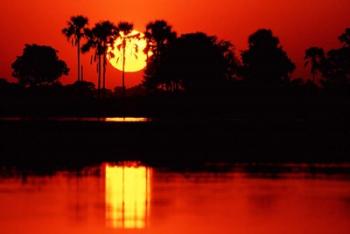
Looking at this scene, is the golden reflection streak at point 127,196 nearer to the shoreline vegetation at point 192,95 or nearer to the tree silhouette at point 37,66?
the shoreline vegetation at point 192,95

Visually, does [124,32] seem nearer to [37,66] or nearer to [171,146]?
[37,66]

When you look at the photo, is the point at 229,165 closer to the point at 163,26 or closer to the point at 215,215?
the point at 215,215

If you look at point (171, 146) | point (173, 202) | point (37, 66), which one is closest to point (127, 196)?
point (173, 202)

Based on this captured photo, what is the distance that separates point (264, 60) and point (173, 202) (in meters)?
114

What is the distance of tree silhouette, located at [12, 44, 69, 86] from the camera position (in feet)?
525

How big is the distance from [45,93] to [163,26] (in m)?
24.5

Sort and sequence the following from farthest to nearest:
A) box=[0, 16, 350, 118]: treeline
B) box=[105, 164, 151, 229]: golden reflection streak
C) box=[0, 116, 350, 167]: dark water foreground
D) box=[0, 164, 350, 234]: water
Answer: box=[0, 16, 350, 118]: treeline < box=[0, 116, 350, 167]: dark water foreground < box=[105, 164, 151, 229]: golden reflection streak < box=[0, 164, 350, 234]: water

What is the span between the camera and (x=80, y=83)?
15812 centimetres

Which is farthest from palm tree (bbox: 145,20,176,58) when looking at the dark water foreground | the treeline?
the dark water foreground

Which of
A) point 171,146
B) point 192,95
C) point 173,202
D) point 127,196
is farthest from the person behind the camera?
point 192,95

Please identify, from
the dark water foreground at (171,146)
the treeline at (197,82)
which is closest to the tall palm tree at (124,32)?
the treeline at (197,82)

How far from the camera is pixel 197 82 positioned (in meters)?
137

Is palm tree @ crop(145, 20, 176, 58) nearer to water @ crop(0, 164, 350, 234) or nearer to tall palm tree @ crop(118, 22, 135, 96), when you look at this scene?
tall palm tree @ crop(118, 22, 135, 96)

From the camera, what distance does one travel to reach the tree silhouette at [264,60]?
13775 cm
